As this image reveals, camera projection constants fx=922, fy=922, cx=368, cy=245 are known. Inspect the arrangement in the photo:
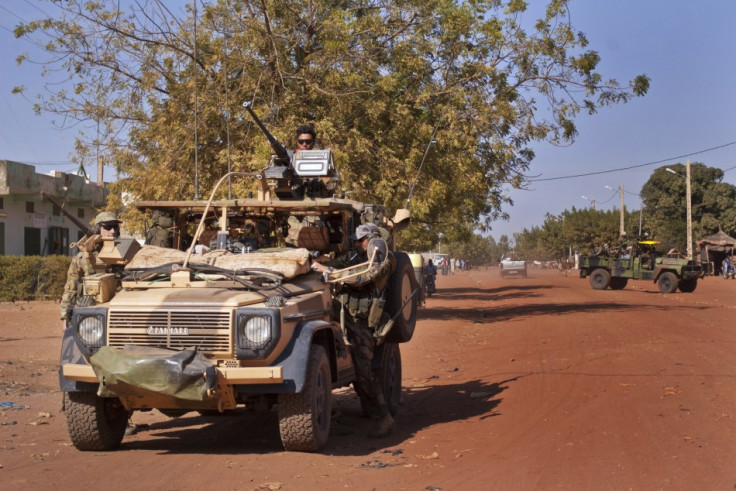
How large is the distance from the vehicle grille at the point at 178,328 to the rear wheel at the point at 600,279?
3353cm

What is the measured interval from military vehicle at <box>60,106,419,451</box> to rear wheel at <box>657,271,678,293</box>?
29060 millimetres

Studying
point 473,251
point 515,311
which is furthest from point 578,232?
point 515,311

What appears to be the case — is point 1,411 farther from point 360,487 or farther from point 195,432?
point 360,487

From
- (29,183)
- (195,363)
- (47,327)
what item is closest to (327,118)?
(47,327)

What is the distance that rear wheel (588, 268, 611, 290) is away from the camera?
38.3 meters

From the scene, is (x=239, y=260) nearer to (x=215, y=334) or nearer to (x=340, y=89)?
(x=215, y=334)

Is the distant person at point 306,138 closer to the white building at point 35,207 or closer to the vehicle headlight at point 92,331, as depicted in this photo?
the vehicle headlight at point 92,331

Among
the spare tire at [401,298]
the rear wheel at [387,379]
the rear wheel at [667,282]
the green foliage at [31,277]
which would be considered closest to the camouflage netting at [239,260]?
the spare tire at [401,298]

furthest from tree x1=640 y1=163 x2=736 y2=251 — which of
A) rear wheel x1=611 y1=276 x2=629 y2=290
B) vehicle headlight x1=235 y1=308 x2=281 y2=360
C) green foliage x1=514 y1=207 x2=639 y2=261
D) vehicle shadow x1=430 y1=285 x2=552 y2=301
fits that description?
vehicle headlight x1=235 y1=308 x2=281 y2=360

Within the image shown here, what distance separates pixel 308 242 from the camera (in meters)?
8.41

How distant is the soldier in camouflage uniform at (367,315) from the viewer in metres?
8.10

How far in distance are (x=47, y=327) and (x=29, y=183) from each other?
1560 cm

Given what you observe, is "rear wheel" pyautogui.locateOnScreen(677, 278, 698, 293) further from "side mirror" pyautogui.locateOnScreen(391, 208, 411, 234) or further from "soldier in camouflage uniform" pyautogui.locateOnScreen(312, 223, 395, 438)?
"soldier in camouflage uniform" pyautogui.locateOnScreen(312, 223, 395, 438)

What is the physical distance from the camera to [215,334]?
650cm
